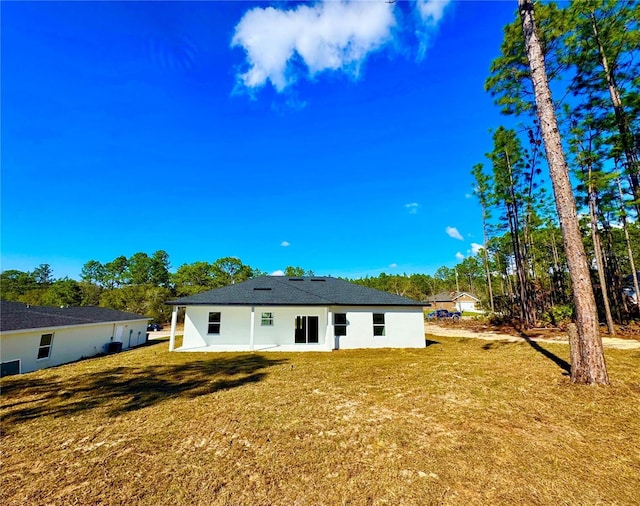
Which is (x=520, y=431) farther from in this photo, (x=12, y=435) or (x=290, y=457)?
(x=12, y=435)

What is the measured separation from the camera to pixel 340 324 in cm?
1427

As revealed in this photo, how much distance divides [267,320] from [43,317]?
36.2 feet

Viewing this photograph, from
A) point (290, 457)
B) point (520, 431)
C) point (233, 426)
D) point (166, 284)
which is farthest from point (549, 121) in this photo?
point (166, 284)

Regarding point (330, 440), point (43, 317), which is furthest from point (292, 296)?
point (43, 317)

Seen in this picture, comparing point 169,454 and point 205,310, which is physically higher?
point 205,310

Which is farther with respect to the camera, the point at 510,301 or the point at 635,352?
the point at 510,301

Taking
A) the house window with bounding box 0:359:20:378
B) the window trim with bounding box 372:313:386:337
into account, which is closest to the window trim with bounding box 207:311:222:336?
the house window with bounding box 0:359:20:378

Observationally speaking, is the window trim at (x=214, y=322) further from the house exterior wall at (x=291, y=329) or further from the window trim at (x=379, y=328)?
the window trim at (x=379, y=328)

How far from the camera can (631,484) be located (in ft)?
9.86

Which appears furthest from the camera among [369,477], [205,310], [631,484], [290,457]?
[205,310]

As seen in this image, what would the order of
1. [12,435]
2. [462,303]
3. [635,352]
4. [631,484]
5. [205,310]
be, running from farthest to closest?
[462,303]
[205,310]
[635,352]
[12,435]
[631,484]

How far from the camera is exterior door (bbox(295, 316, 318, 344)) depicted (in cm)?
1522

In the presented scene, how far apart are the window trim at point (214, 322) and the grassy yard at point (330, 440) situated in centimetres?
681

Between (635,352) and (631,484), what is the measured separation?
9.91 metres
